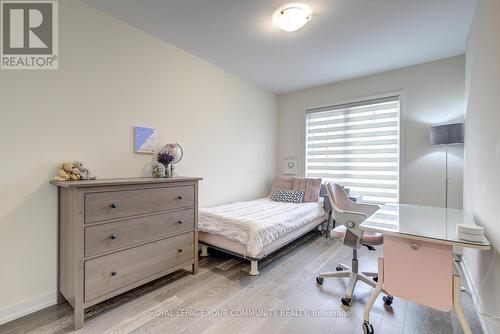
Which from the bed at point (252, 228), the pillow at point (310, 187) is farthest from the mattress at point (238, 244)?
the pillow at point (310, 187)

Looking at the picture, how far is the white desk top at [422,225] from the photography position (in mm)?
1285

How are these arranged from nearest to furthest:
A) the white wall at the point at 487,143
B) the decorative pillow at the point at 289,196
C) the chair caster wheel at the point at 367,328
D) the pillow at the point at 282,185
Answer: the white wall at the point at 487,143
the chair caster wheel at the point at 367,328
the decorative pillow at the point at 289,196
the pillow at the point at 282,185

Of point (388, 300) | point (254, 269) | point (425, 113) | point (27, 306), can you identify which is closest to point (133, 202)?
point (27, 306)

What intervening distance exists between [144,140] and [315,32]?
2.24 meters

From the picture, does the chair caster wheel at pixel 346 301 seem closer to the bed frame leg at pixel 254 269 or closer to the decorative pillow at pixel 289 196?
the bed frame leg at pixel 254 269

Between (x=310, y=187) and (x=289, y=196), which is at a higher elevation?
(x=310, y=187)

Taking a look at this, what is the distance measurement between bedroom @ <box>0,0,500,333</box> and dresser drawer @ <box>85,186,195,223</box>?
70 mm

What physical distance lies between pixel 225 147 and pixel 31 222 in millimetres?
2380

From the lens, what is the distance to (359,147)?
152 inches

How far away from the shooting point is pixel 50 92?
1893 mm

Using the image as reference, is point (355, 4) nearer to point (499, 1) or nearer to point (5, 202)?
point (499, 1)

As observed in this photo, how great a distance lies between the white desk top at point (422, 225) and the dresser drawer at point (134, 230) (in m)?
1.62

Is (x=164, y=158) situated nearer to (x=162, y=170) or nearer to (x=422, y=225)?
(x=162, y=170)

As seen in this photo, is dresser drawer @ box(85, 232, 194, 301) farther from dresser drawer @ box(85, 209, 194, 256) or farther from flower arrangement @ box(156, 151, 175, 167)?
flower arrangement @ box(156, 151, 175, 167)
